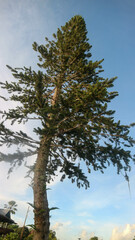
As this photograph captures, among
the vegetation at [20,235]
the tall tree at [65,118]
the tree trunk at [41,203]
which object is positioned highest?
the tall tree at [65,118]

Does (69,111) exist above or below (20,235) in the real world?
above

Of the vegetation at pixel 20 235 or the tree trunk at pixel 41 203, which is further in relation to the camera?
the vegetation at pixel 20 235

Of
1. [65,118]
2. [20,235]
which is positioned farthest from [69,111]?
[20,235]

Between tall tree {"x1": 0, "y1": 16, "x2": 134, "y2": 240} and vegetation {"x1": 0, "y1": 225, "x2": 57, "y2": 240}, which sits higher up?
tall tree {"x1": 0, "y1": 16, "x2": 134, "y2": 240}

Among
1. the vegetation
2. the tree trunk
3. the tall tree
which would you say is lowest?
the vegetation

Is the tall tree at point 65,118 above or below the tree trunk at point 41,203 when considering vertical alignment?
above

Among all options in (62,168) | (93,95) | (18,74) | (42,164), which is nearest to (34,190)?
(42,164)

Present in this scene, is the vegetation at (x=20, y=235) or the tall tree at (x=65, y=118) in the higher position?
the tall tree at (x=65, y=118)

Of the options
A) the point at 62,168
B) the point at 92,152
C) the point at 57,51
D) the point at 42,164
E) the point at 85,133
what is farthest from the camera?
the point at 57,51

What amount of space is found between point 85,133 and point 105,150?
6.57ft

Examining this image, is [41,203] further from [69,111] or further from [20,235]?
[20,235]

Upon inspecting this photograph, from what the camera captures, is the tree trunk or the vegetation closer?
the tree trunk

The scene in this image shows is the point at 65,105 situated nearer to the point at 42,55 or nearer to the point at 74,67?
the point at 74,67

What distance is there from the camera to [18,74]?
40.7ft
